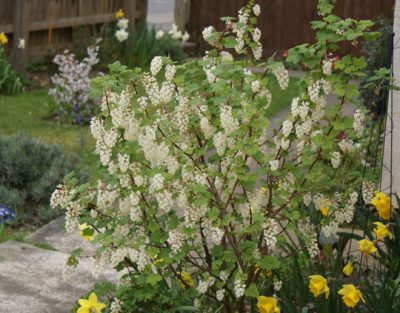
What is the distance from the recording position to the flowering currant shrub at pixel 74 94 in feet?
35.8

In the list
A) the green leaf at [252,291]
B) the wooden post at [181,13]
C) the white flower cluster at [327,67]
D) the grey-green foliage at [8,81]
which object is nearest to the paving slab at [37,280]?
the green leaf at [252,291]

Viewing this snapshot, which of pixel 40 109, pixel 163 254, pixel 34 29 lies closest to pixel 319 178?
pixel 163 254

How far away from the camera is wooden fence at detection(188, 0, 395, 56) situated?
16031 millimetres

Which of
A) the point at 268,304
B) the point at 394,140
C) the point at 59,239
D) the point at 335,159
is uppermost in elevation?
the point at 335,159

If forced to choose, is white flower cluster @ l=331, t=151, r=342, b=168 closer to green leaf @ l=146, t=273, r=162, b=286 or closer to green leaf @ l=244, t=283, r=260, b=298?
green leaf @ l=244, t=283, r=260, b=298

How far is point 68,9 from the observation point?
46.8 ft

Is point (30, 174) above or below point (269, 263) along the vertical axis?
below

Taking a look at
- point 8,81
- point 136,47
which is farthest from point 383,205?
point 136,47

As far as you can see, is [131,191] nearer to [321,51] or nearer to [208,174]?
[208,174]

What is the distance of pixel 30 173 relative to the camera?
808cm

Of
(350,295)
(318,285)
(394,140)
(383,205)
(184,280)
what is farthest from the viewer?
(394,140)

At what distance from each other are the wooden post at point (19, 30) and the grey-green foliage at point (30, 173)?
4.68 m

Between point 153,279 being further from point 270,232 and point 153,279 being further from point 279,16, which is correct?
point 279,16

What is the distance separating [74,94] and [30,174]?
304 centimetres
